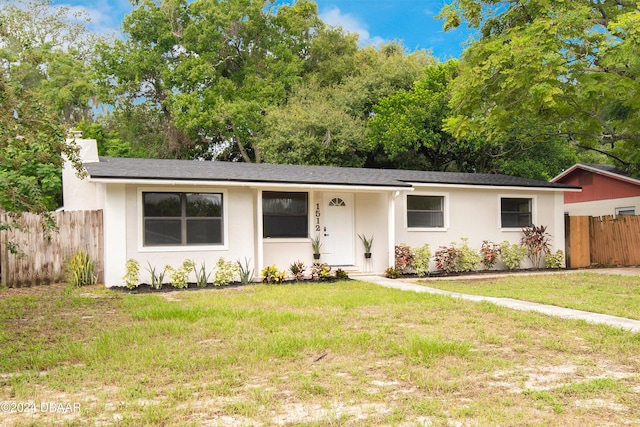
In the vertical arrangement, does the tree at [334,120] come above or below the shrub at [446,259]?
above

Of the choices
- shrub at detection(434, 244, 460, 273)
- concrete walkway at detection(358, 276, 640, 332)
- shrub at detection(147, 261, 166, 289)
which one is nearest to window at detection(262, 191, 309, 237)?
shrub at detection(147, 261, 166, 289)

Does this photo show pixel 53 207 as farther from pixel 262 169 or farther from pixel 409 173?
pixel 409 173

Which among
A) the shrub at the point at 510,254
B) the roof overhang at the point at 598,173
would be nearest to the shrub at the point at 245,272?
the shrub at the point at 510,254

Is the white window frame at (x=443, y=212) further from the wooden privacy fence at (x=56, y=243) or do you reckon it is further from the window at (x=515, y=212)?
the wooden privacy fence at (x=56, y=243)

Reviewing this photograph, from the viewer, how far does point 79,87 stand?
1197 inches

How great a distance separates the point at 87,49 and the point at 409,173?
27785 millimetres

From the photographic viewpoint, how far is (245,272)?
1344cm

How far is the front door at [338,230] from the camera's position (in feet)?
49.5

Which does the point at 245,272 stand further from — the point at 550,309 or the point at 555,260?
the point at 555,260

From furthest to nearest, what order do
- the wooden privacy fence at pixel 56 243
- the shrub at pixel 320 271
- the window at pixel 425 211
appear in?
the window at pixel 425 211
the shrub at pixel 320 271
the wooden privacy fence at pixel 56 243

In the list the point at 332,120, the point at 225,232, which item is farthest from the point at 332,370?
the point at 332,120

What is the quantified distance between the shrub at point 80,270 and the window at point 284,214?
171 inches

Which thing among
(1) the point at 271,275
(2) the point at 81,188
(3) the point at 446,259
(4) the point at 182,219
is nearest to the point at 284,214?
(1) the point at 271,275

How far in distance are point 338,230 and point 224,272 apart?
374 centimetres
